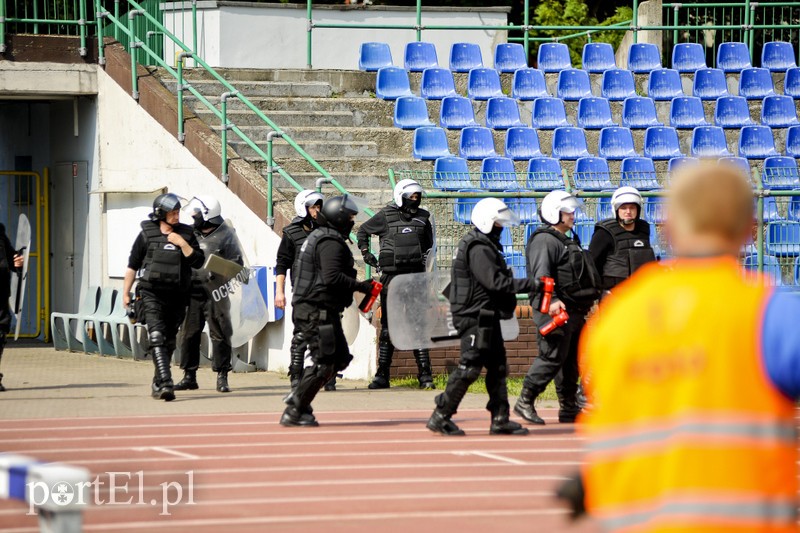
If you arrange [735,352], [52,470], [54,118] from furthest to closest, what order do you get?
[54,118] → [52,470] → [735,352]

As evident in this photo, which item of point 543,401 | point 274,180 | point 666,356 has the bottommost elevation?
point 543,401

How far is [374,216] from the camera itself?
45.2 ft

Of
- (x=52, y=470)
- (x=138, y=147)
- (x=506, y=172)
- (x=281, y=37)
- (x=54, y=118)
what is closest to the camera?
(x=52, y=470)

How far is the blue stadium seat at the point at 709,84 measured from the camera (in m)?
21.6

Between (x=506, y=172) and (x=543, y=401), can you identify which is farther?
(x=506, y=172)

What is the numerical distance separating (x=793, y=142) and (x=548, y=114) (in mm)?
3937

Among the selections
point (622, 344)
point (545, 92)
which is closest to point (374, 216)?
point (545, 92)

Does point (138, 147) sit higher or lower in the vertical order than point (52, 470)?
higher

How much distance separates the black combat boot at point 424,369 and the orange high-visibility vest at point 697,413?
34.2 ft

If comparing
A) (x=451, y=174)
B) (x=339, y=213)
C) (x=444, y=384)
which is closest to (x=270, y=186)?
(x=451, y=174)

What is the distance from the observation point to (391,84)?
66.0 ft

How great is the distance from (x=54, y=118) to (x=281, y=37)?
4106mm

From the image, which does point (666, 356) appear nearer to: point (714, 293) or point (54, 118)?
point (714, 293)

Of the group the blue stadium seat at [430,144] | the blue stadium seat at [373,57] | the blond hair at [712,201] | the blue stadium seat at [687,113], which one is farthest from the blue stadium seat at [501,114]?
the blond hair at [712,201]
